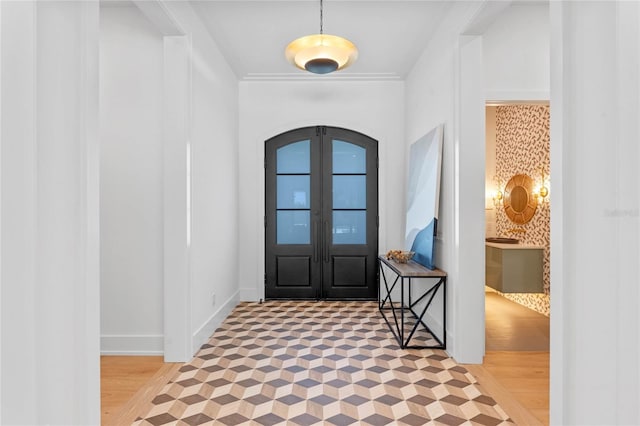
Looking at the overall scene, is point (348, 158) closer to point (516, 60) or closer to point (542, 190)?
point (516, 60)

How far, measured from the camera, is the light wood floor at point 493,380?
246 cm

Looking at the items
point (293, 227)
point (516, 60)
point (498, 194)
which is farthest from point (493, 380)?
point (498, 194)

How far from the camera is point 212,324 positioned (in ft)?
13.1

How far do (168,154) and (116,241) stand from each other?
37.3 inches

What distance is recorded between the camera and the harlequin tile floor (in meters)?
2.39

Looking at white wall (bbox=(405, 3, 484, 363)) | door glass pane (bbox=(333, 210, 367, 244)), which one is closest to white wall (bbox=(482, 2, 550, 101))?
white wall (bbox=(405, 3, 484, 363))

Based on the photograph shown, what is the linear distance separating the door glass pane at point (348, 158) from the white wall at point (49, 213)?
3882 millimetres

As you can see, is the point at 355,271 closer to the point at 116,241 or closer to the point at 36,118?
the point at 116,241

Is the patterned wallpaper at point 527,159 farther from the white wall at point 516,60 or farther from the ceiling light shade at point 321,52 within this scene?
the ceiling light shade at point 321,52

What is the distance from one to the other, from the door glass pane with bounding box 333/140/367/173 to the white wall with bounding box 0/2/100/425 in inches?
153

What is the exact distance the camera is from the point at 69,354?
62.8 inches

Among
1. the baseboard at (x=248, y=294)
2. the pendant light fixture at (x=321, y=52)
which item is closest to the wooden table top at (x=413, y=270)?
the pendant light fixture at (x=321, y=52)

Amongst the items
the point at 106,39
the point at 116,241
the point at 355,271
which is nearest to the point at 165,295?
the point at 116,241

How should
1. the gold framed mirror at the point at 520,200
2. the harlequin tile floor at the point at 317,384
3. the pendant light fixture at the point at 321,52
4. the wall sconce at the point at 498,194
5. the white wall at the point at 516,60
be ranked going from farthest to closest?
the wall sconce at the point at 498,194 < the gold framed mirror at the point at 520,200 < the white wall at the point at 516,60 < the pendant light fixture at the point at 321,52 < the harlequin tile floor at the point at 317,384
